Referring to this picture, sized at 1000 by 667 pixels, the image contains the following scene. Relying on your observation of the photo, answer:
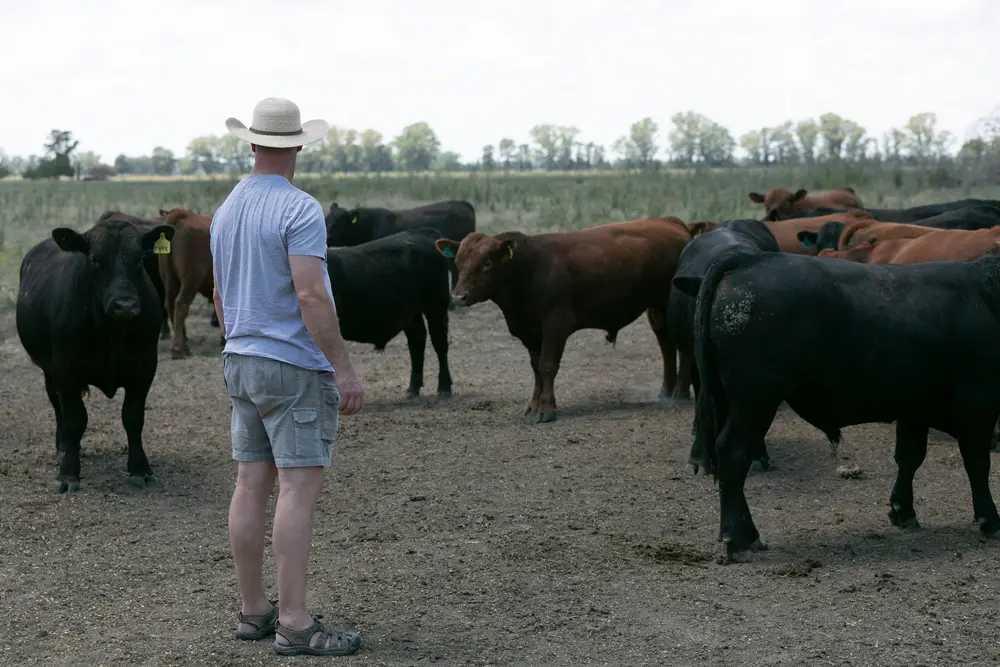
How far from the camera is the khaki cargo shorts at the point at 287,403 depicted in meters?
4.78

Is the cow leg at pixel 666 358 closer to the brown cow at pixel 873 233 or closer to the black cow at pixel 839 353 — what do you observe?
the brown cow at pixel 873 233

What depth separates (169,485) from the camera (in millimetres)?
8484

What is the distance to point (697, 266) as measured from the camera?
923 cm

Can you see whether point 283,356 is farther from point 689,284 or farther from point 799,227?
point 799,227

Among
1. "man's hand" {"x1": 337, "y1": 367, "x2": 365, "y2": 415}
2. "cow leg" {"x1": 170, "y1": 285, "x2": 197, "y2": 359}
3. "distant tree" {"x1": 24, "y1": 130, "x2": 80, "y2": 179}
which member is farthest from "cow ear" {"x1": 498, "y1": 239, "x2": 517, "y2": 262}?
"distant tree" {"x1": 24, "y1": 130, "x2": 80, "y2": 179}

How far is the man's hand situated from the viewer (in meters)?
4.71

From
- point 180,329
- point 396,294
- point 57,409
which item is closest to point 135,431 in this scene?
point 57,409

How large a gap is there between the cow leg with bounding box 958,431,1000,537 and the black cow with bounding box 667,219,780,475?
1863 mm

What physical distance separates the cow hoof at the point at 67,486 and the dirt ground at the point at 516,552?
15 cm

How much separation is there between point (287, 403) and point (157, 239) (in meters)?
4.08

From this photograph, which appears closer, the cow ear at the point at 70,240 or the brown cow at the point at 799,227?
the cow ear at the point at 70,240

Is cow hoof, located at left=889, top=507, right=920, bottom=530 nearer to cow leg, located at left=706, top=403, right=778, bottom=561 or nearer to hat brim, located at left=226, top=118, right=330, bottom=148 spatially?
cow leg, located at left=706, top=403, right=778, bottom=561

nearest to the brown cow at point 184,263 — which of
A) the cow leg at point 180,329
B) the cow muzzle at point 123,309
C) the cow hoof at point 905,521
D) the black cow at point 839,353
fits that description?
the cow leg at point 180,329

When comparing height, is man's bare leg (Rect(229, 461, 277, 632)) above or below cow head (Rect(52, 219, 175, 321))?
below
